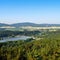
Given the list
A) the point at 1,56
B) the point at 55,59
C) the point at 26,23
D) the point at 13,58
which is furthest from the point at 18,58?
the point at 26,23

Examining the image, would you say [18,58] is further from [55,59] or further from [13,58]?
[55,59]

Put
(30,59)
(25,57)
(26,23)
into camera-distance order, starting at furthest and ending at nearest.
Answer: (26,23) < (25,57) < (30,59)

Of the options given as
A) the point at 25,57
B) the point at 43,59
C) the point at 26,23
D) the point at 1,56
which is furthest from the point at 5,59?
the point at 26,23

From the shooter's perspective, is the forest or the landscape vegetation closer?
the forest

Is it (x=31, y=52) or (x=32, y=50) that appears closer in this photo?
(x=31, y=52)

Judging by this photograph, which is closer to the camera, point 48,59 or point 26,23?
point 48,59

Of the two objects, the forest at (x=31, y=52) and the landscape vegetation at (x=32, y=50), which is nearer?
the forest at (x=31, y=52)

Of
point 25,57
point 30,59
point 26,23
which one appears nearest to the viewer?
point 30,59

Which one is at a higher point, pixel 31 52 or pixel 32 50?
pixel 31 52

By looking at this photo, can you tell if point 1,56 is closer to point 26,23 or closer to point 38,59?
point 38,59
